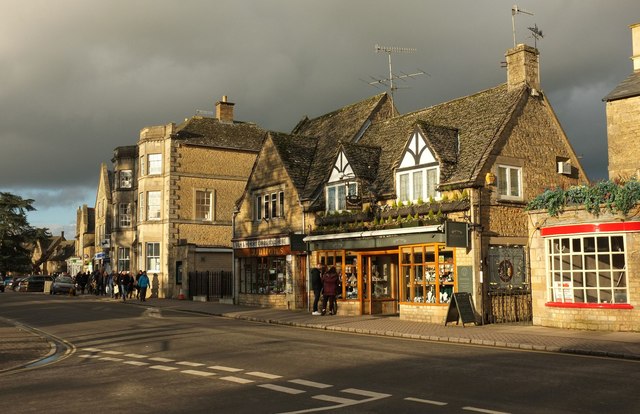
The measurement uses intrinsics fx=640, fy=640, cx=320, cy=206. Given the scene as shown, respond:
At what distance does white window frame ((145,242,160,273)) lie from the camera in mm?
43531

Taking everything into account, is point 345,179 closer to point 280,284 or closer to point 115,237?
point 280,284

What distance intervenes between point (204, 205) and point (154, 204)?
340cm

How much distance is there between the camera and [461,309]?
20719 millimetres

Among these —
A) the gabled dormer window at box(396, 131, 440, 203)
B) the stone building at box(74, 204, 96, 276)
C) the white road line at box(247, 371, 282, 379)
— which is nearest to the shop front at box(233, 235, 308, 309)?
the gabled dormer window at box(396, 131, 440, 203)

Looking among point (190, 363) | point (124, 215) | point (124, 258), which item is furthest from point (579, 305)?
point (124, 215)

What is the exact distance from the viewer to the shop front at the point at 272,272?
29578mm

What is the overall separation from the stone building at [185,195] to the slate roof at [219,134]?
2.8 inches

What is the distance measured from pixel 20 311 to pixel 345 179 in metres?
16.0

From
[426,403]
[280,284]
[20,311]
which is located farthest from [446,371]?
[20,311]

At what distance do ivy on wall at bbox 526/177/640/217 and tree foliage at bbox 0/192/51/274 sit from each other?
232 feet

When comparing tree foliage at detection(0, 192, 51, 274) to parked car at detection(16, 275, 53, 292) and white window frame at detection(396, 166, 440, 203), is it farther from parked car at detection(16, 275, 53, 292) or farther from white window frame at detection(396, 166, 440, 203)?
white window frame at detection(396, 166, 440, 203)

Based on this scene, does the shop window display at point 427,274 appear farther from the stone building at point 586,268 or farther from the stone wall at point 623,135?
the stone wall at point 623,135

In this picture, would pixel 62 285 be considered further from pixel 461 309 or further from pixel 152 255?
pixel 461 309

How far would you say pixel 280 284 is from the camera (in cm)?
3103
